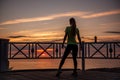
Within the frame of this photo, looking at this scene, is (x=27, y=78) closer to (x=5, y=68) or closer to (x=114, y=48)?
(x=5, y=68)

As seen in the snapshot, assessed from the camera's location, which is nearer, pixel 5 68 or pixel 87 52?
pixel 5 68

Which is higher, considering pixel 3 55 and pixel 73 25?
pixel 73 25

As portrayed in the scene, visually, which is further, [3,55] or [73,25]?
[3,55]

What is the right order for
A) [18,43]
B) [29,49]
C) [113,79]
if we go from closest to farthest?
[113,79], [18,43], [29,49]

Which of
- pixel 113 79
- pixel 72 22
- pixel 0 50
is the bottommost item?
pixel 113 79

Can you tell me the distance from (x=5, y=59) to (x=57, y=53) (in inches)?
378

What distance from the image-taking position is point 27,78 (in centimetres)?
998

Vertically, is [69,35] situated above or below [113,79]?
above

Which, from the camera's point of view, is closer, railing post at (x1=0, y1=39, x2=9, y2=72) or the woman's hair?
the woman's hair

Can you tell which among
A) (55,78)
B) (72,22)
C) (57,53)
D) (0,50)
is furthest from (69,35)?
(57,53)

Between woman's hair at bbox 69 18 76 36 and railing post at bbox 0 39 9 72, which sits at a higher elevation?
woman's hair at bbox 69 18 76 36

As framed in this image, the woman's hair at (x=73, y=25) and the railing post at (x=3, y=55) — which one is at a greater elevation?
the woman's hair at (x=73, y=25)

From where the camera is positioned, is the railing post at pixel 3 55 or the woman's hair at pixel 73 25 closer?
the woman's hair at pixel 73 25

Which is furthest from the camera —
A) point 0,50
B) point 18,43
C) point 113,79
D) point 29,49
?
point 29,49
